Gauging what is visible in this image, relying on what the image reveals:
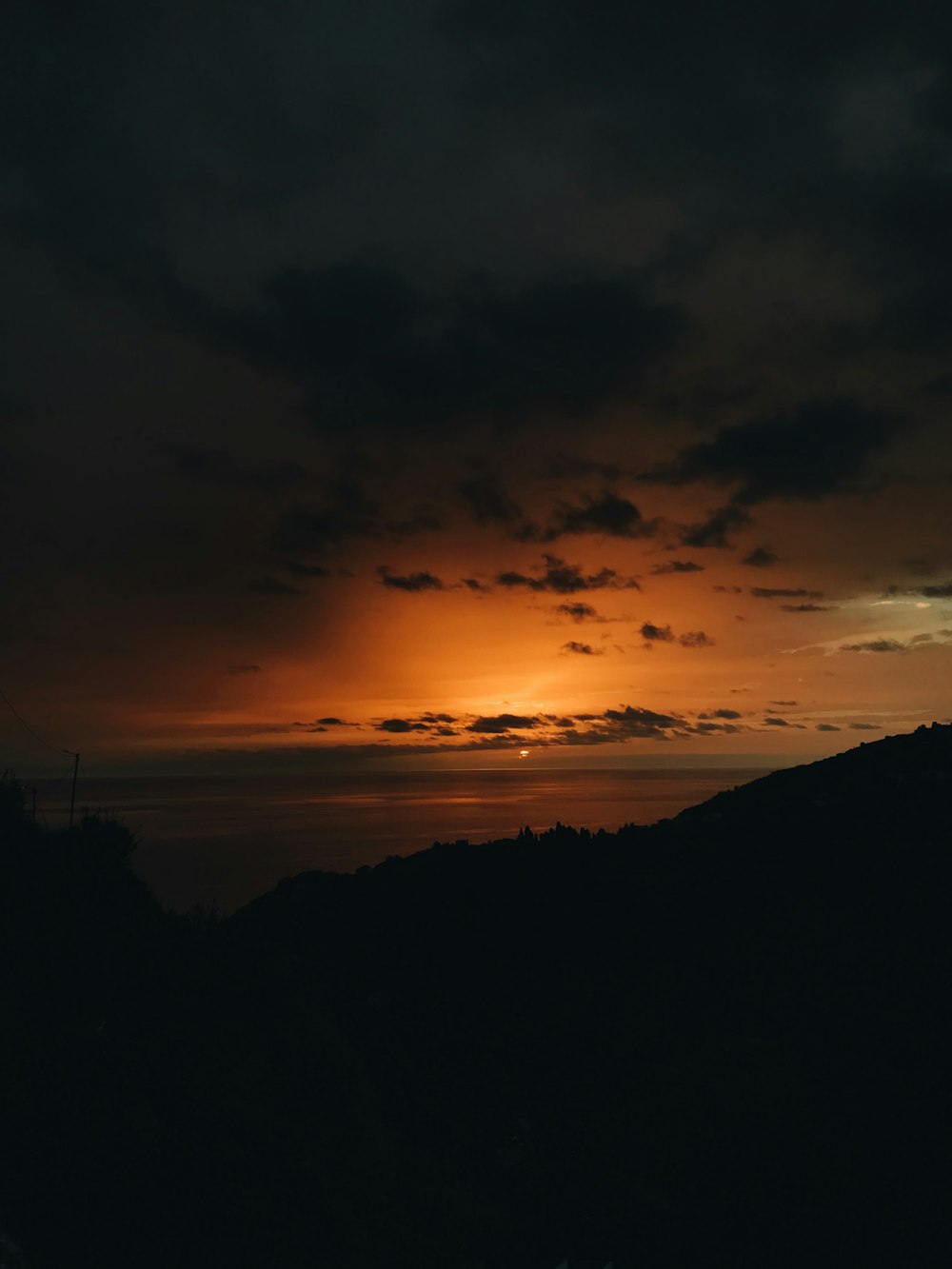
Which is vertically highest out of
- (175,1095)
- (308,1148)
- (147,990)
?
(147,990)

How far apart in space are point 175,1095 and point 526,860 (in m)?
15.2

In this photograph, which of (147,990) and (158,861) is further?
(158,861)

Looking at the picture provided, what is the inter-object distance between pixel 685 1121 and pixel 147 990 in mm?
11573

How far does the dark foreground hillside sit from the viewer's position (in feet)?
47.1

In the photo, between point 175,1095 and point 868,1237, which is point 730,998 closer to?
point 868,1237

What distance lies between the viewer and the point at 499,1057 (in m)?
21.9

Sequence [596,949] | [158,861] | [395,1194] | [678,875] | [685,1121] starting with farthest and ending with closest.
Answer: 1. [158,861]
2. [678,875]
3. [596,949]
4. [685,1121]
5. [395,1194]

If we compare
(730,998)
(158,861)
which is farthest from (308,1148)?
(158,861)

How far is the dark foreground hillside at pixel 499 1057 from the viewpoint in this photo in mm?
14367

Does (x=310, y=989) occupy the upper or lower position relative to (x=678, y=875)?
lower

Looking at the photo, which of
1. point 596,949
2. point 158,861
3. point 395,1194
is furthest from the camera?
point 158,861

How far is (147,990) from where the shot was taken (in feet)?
62.4

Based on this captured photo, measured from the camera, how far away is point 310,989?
2217 cm

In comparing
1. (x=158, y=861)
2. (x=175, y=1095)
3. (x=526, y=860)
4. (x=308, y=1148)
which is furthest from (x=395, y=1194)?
(x=158, y=861)
